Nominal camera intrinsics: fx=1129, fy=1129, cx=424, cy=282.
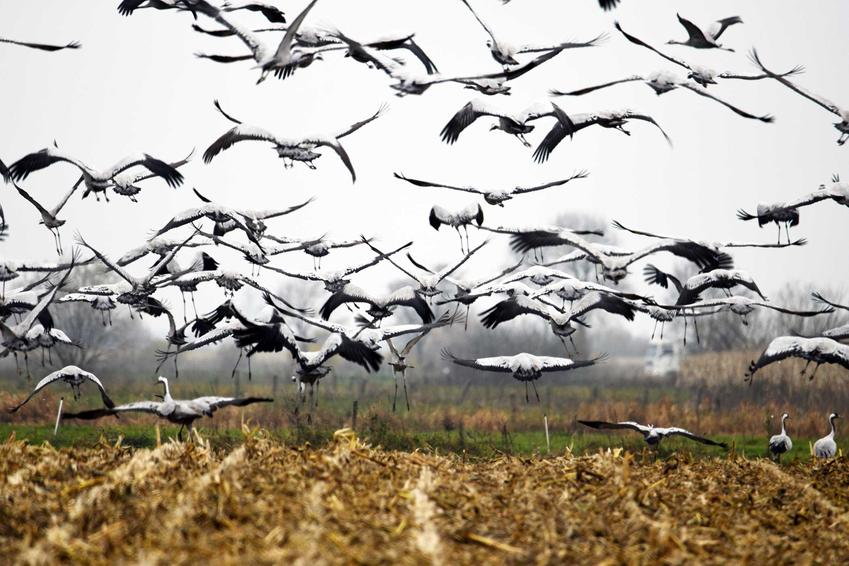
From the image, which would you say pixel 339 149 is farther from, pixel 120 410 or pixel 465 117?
pixel 120 410

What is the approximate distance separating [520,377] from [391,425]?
24.4ft

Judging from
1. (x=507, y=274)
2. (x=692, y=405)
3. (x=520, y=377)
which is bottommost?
(x=692, y=405)

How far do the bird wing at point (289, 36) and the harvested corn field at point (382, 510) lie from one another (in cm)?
473

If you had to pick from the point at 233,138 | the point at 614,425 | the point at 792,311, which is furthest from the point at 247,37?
the point at 792,311

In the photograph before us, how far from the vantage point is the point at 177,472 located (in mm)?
8977

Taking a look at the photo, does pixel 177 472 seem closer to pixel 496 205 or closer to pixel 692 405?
pixel 496 205

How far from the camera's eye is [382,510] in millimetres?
7859

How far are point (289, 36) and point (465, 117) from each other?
18.6 feet

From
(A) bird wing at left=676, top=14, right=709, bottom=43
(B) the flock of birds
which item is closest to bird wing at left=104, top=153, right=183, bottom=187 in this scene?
(B) the flock of birds

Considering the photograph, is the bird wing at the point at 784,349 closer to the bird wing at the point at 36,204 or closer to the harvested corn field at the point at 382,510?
the harvested corn field at the point at 382,510

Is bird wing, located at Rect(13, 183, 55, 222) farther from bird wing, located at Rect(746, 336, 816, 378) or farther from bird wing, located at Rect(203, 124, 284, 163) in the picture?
bird wing, located at Rect(746, 336, 816, 378)

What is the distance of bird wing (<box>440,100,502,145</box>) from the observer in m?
17.9

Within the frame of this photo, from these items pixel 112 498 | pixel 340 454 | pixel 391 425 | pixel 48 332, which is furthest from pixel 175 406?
pixel 391 425

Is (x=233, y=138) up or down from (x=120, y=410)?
up
